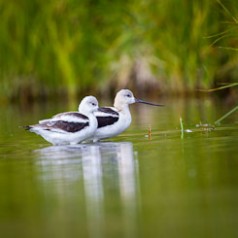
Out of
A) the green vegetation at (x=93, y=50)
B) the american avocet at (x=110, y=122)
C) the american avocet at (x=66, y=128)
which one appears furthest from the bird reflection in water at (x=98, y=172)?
the green vegetation at (x=93, y=50)

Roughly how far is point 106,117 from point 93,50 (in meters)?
13.3

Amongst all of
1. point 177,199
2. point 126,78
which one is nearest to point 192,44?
point 126,78

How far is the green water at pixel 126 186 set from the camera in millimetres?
6746

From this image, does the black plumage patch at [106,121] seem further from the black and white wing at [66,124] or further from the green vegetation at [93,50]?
the green vegetation at [93,50]

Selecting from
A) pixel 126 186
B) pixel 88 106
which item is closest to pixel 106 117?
pixel 88 106

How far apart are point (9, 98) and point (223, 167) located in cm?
1808

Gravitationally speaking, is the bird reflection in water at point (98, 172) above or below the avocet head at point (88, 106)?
below

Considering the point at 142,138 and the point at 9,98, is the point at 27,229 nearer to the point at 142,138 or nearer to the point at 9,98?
the point at 142,138

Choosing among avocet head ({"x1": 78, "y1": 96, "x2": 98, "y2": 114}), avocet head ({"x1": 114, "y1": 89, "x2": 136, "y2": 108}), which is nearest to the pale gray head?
avocet head ({"x1": 114, "y1": 89, "x2": 136, "y2": 108})

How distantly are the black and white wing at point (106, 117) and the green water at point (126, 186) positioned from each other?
0.29 metres

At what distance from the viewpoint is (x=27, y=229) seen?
6859mm

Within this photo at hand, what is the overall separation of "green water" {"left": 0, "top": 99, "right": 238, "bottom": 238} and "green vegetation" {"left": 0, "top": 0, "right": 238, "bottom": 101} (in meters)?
9.47

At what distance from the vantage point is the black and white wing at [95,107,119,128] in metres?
13.3

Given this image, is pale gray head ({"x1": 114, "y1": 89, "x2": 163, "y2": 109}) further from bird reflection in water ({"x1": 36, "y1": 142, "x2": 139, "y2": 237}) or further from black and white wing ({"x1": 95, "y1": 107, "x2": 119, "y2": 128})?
bird reflection in water ({"x1": 36, "y1": 142, "x2": 139, "y2": 237})
